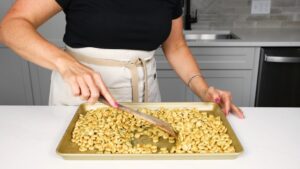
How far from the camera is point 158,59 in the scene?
196 cm

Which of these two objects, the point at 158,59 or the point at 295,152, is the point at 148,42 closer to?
the point at 295,152

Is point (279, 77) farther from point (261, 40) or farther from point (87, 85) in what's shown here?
point (87, 85)

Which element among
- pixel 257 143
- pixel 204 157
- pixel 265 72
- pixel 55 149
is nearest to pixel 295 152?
pixel 257 143

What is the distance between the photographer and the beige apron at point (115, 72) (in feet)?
3.37

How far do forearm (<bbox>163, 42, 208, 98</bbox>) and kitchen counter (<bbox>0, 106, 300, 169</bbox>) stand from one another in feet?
0.68

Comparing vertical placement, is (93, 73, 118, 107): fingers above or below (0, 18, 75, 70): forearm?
below

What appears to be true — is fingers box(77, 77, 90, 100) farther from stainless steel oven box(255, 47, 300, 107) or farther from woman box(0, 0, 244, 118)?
stainless steel oven box(255, 47, 300, 107)

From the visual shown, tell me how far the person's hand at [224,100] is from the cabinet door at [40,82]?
4.87 ft

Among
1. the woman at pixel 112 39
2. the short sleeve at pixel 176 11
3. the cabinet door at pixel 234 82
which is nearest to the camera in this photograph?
the woman at pixel 112 39

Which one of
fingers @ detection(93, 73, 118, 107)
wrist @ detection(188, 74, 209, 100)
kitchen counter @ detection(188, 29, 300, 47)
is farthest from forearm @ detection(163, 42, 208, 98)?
kitchen counter @ detection(188, 29, 300, 47)

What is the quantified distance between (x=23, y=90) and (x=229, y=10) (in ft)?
5.49

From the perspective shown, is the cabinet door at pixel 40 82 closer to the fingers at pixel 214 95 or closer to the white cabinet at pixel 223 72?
the white cabinet at pixel 223 72

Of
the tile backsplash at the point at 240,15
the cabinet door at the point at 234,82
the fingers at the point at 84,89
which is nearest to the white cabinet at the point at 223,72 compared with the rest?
the cabinet door at the point at 234,82

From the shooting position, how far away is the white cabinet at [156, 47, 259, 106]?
193cm
